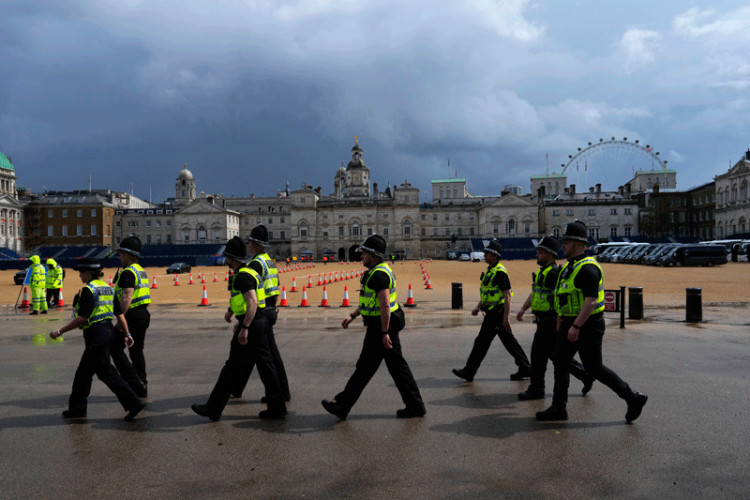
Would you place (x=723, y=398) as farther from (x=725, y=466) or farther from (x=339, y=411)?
(x=339, y=411)

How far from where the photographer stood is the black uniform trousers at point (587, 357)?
5.51 m

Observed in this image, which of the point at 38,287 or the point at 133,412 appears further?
the point at 38,287

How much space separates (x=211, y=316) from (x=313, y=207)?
81576mm

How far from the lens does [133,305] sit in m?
7.00

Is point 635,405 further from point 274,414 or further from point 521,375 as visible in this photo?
point 274,414

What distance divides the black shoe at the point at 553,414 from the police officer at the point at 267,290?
3111mm

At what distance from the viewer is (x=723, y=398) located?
645 centimetres

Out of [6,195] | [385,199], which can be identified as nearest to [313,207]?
[385,199]

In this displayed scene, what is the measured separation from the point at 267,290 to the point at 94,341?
80.4 inches

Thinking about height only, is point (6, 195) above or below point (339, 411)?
Result: above

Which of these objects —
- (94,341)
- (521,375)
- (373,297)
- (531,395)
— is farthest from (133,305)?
(521,375)

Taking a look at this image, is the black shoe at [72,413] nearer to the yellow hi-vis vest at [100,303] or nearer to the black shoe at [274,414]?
the yellow hi-vis vest at [100,303]

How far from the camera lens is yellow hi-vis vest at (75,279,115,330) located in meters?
5.86

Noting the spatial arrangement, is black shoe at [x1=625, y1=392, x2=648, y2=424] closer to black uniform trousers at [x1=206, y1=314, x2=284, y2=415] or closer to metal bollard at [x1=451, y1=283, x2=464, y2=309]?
black uniform trousers at [x1=206, y1=314, x2=284, y2=415]
